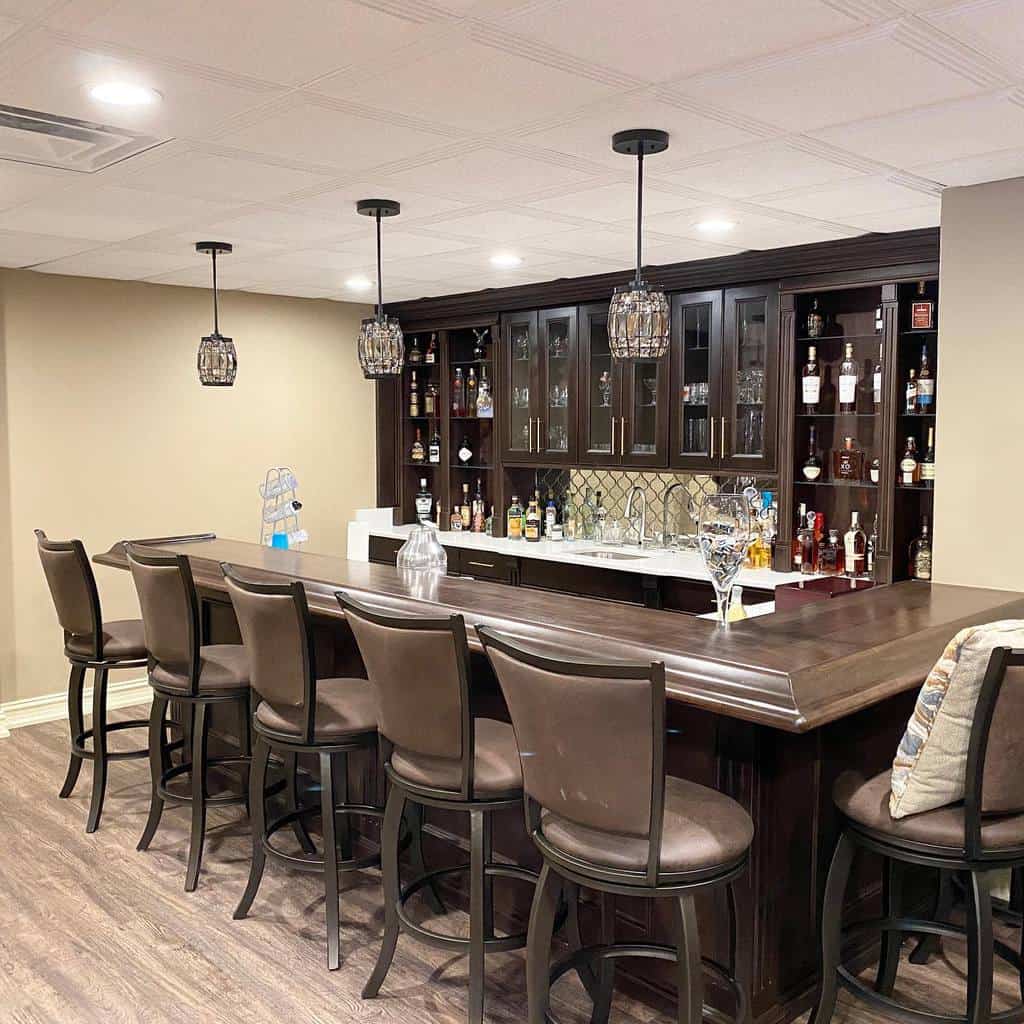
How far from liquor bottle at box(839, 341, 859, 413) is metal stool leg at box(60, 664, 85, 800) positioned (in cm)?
355

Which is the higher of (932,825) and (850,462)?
(850,462)

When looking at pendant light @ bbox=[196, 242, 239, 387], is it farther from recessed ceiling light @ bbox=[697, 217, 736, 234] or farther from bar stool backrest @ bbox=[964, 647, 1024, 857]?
bar stool backrest @ bbox=[964, 647, 1024, 857]

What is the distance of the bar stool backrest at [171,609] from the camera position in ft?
11.4

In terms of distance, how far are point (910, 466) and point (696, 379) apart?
1239 mm

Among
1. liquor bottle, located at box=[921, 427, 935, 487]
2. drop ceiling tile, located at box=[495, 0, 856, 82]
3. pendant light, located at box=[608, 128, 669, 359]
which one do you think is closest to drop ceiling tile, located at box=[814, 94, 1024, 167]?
pendant light, located at box=[608, 128, 669, 359]

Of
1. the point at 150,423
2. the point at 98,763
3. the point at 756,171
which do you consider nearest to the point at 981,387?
the point at 756,171

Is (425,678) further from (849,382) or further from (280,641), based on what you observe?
(849,382)

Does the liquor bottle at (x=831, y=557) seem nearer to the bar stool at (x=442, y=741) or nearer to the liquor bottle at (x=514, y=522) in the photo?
the liquor bottle at (x=514, y=522)

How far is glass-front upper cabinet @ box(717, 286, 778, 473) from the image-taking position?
497 centimetres

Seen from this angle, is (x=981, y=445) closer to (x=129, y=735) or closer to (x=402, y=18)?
(x=402, y=18)

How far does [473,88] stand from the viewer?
8.30 ft

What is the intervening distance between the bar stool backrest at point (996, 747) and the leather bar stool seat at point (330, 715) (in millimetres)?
1572

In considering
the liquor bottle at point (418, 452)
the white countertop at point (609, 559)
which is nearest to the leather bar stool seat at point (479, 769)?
the white countertop at point (609, 559)

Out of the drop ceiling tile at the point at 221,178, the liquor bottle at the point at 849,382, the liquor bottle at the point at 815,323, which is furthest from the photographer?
the liquor bottle at the point at 815,323
